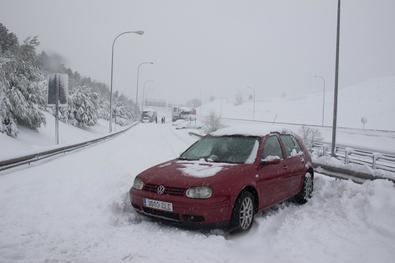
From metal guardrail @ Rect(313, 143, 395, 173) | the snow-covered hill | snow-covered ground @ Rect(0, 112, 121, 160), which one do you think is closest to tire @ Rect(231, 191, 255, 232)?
snow-covered ground @ Rect(0, 112, 121, 160)

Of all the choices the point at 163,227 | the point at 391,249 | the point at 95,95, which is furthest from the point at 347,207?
the point at 95,95

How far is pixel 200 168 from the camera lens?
583 cm

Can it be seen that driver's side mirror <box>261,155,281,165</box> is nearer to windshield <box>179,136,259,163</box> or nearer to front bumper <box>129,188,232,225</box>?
windshield <box>179,136,259,163</box>

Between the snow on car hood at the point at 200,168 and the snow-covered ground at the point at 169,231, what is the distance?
900mm

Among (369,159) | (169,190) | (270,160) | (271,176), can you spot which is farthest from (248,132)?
(369,159)

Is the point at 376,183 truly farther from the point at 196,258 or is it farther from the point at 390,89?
the point at 390,89

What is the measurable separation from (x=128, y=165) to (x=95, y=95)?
3913 centimetres

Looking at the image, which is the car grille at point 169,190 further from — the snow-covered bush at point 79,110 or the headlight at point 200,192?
the snow-covered bush at point 79,110

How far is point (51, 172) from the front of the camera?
9789 mm

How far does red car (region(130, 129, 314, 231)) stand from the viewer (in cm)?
518

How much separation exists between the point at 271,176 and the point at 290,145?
1562mm

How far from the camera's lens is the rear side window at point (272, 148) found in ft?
21.5

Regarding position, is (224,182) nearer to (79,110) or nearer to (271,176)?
(271,176)

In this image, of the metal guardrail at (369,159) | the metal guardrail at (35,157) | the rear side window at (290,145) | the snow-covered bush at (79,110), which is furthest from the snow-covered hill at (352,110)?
the rear side window at (290,145)
